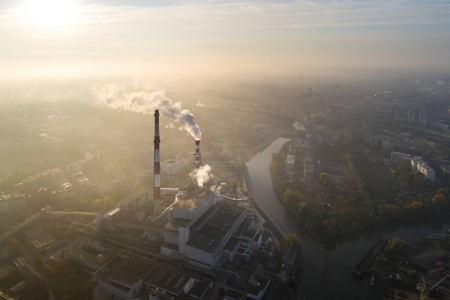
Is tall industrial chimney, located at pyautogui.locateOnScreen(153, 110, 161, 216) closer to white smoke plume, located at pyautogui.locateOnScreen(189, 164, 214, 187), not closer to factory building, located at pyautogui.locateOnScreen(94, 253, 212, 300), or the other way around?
white smoke plume, located at pyautogui.locateOnScreen(189, 164, 214, 187)

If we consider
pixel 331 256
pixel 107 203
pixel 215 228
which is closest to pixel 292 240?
pixel 331 256

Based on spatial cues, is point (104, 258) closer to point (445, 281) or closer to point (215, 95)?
point (445, 281)

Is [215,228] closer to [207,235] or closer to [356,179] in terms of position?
[207,235]

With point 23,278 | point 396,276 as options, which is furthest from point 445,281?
point 23,278

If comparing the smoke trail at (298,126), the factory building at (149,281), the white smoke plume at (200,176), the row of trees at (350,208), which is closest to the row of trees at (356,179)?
the row of trees at (350,208)

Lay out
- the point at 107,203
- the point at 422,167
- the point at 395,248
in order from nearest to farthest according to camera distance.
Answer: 1. the point at 395,248
2. the point at 107,203
3. the point at 422,167

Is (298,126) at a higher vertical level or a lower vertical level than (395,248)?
lower

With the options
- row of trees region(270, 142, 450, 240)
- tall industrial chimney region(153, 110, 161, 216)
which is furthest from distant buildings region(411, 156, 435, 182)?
tall industrial chimney region(153, 110, 161, 216)

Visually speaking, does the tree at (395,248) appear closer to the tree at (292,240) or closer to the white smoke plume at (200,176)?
the tree at (292,240)

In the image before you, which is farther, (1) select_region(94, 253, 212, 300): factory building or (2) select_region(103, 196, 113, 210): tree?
(2) select_region(103, 196, 113, 210): tree
